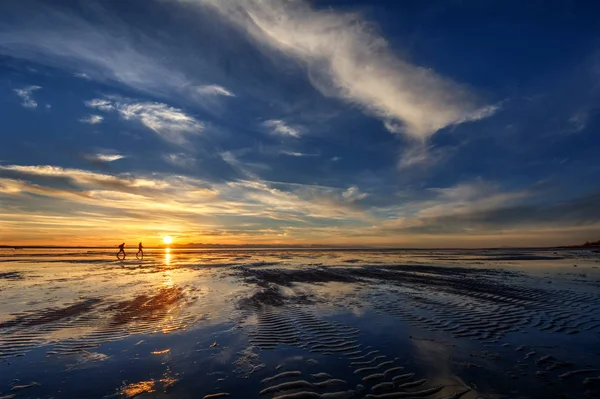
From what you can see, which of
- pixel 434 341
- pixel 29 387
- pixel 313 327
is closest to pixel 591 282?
pixel 434 341

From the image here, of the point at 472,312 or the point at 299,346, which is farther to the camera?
the point at 472,312

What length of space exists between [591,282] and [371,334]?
2280cm

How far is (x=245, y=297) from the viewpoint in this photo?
1744 centimetres

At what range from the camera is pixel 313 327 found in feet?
37.1

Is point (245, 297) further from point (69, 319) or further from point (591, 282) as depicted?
point (591, 282)

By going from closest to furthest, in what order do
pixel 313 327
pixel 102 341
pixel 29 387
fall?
pixel 29 387 < pixel 102 341 < pixel 313 327

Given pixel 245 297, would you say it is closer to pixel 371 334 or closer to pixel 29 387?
pixel 371 334

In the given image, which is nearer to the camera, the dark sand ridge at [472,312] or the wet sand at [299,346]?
the wet sand at [299,346]

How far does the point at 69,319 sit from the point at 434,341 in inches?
529

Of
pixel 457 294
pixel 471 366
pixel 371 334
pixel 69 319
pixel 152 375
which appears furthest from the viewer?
pixel 457 294

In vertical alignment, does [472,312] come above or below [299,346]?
above

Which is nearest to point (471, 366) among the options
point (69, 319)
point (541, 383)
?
point (541, 383)

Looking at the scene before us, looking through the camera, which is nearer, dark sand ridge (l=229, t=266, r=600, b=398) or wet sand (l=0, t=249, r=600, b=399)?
wet sand (l=0, t=249, r=600, b=399)

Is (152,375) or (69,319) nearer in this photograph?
(152,375)
